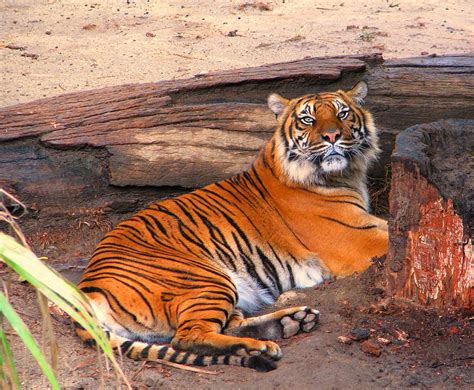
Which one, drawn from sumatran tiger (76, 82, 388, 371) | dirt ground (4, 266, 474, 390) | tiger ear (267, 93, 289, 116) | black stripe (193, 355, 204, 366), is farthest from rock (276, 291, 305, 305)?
tiger ear (267, 93, 289, 116)

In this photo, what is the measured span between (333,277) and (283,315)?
84 cm

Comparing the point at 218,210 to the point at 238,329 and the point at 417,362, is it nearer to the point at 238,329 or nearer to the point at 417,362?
the point at 238,329

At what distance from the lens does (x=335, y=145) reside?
16.4ft

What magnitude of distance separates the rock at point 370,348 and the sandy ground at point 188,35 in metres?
4.61

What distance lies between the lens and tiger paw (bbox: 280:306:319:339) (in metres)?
3.99

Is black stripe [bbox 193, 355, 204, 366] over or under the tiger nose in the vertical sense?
under

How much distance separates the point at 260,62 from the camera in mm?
8234

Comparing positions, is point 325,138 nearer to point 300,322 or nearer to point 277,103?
point 277,103

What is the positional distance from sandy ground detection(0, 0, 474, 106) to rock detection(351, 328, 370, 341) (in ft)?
14.8

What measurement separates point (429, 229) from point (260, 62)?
191 inches

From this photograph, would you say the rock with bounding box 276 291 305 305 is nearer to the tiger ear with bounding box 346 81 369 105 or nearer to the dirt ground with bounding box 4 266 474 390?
the dirt ground with bounding box 4 266 474 390

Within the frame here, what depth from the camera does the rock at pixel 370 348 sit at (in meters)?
3.64

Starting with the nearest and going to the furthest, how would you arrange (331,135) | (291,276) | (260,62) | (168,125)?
(291,276) → (331,135) → (168,125) → (260,62)

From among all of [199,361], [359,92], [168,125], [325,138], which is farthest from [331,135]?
[199,361]
